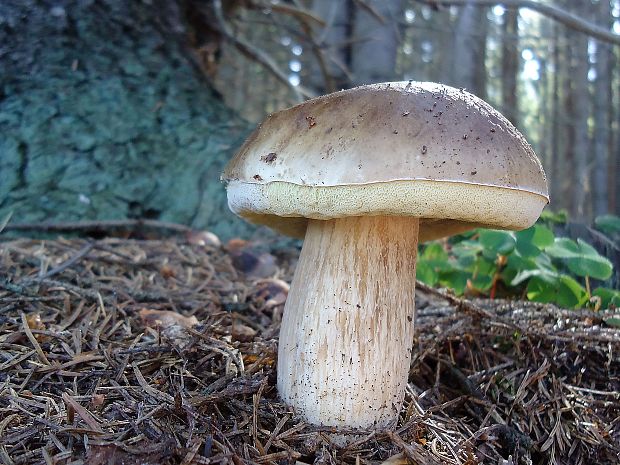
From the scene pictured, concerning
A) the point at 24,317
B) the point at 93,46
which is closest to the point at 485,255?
the point at 24,317

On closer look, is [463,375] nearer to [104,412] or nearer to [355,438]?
[355,438]

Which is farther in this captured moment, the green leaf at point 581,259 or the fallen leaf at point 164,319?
the green leaf at point 581,259

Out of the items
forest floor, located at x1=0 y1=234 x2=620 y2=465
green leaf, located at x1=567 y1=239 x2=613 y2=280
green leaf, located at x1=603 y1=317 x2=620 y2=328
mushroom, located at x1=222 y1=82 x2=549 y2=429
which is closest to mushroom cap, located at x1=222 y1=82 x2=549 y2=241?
mushroom, located at x1=222 y1=82 x2=549 y2=429

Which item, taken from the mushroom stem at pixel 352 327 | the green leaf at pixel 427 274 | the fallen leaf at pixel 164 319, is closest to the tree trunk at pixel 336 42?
the green leaf at pixel 427 274

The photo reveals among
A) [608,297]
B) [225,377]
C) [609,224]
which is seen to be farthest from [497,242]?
[225,377]

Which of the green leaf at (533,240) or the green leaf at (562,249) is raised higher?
the green leaf at (533,240)

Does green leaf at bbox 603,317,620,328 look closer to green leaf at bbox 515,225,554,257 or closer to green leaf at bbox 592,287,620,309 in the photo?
green leaf at bbox 592,287,620,309

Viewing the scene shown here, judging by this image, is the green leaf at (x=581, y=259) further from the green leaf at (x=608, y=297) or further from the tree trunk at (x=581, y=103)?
the tree trunk at (x=581, y=103)
